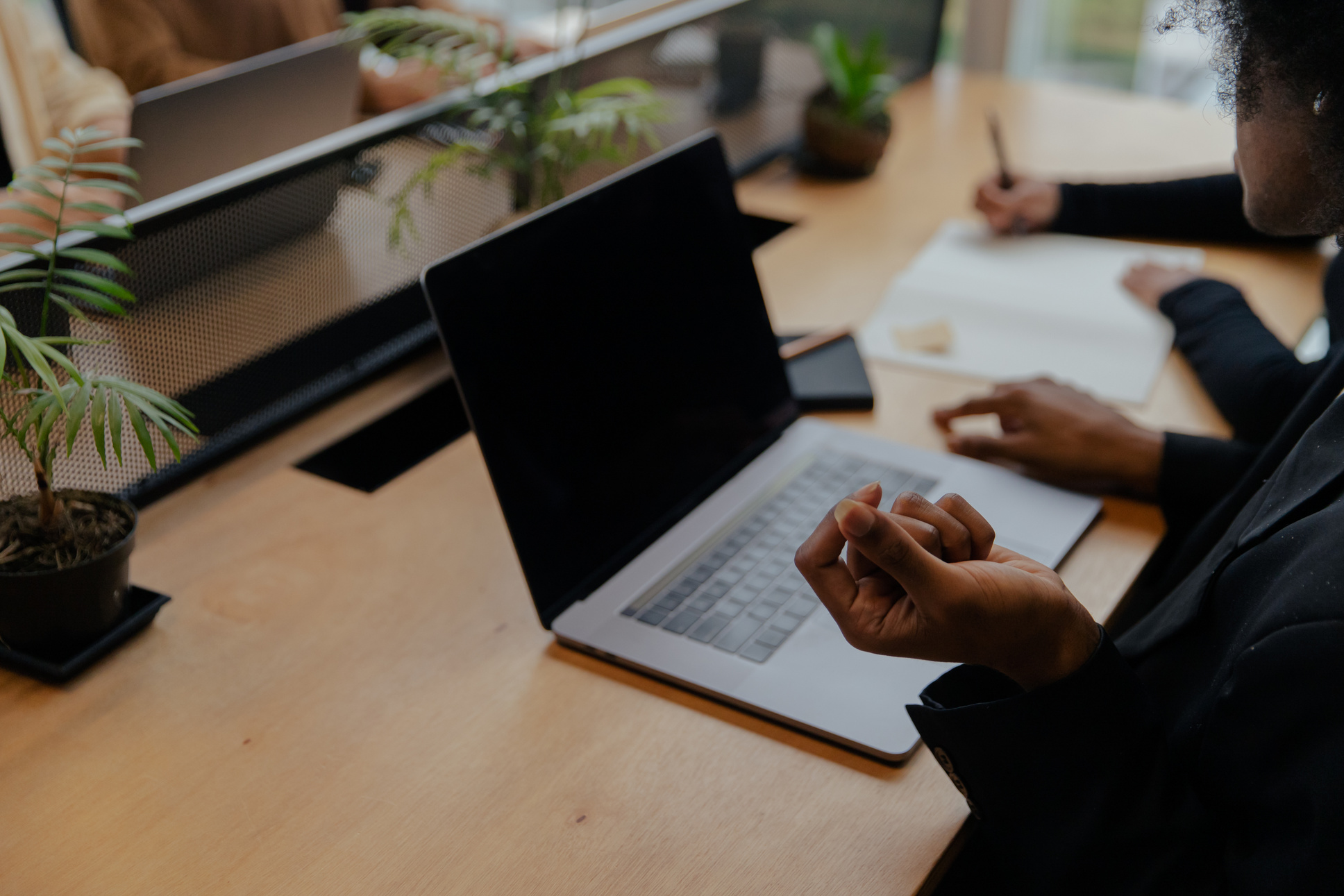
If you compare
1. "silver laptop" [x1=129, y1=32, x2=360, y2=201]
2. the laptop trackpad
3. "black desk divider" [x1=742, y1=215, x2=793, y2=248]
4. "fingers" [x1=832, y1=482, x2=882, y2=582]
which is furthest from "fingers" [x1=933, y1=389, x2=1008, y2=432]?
"silver laptop" [x1=129, y1=32, x2=360, y2=201]

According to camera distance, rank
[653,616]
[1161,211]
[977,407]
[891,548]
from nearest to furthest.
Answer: [891,548] < [653,616] < [977,407] < [1161,211]

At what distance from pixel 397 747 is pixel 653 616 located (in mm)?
211

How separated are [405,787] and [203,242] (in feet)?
1.89

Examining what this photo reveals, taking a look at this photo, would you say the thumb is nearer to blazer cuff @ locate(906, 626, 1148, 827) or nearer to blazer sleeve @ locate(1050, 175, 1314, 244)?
blazer cuff @ locate(906, 626, 1148, 827)

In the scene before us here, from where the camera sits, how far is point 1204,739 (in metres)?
0.64

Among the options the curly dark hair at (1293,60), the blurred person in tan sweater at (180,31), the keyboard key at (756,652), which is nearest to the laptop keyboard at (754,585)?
the keyboard key at (756,652)

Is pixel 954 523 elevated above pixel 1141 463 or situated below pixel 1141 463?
above

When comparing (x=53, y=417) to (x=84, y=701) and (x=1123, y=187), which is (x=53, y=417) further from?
(x=1123, y=187)

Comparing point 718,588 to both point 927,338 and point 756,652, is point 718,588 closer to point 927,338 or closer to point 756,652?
point 756,652

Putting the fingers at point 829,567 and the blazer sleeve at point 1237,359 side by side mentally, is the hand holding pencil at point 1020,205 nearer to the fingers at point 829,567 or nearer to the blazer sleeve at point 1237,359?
the blazer sleeve at point 1237,359

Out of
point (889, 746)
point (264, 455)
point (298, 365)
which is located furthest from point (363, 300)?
point (889, 746)

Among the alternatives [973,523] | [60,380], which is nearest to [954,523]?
[973,523]

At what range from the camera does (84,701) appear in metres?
0.78

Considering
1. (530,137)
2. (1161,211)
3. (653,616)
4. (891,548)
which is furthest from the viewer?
(1161,211)
